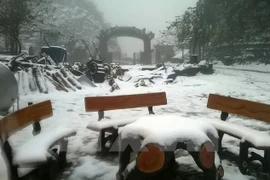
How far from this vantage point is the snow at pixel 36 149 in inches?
86.9

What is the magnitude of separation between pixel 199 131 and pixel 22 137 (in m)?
3.24

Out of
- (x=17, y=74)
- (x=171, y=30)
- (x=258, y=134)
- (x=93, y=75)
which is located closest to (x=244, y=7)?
(x=171, y=30)

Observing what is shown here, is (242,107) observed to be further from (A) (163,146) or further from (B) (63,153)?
(B) (63,153)

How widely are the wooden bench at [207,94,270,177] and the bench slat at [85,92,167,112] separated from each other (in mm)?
965

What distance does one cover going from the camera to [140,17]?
7538 centimetres

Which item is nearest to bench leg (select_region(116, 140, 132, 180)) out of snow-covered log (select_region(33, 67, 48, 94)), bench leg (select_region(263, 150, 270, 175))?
bench leg (select_region(263, 150, 270, 175))

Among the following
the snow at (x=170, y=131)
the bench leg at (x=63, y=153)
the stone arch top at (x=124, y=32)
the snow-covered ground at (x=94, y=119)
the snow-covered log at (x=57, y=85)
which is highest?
the stone arch top at (x=124, y=32)

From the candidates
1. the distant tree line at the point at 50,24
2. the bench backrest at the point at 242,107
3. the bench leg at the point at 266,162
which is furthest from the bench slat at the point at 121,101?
the distant tree line at the point at 50,24

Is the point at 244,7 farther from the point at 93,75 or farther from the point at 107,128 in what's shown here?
the point at 107,128

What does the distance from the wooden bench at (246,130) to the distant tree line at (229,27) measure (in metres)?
17.0

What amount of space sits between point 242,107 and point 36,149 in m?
2.89

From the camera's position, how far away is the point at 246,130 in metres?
3.08

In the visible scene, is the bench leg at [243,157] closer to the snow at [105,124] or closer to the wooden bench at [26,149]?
the snow at [105,124]

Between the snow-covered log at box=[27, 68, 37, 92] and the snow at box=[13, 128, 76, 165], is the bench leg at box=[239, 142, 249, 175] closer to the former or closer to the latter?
the snow at box=[13, 128, 76, 165]
